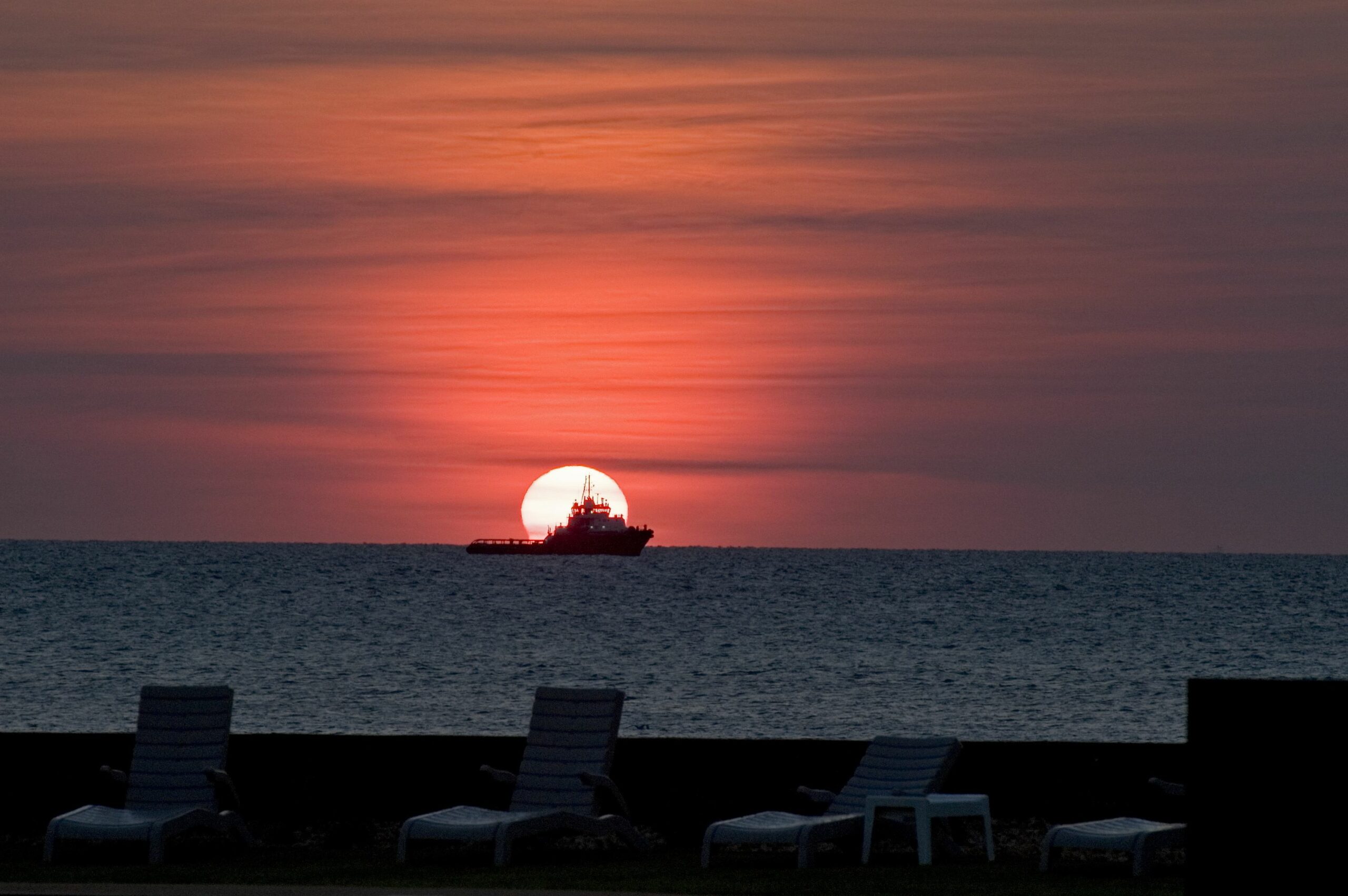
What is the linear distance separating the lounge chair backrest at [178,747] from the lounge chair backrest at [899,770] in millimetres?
3424

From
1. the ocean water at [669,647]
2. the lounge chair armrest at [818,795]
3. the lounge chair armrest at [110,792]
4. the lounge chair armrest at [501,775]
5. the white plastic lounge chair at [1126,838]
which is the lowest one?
the white plastic lounge chair at [1126,838]

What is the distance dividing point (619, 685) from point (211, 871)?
32604 millimetres

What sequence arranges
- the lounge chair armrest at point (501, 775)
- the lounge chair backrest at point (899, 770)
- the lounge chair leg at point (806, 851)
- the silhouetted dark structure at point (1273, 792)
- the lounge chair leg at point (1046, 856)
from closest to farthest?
the silhouetted dark structure at point (1273, 792)
the lounge chair leg at point (1046, 856)
the lounge chair leg at point (806, 851)
the lounge chair backrest at point (899, 770)
the lounge chair armrest at point (501, 775)

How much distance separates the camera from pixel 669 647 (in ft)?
175

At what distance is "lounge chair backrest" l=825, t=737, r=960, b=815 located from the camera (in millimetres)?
9797

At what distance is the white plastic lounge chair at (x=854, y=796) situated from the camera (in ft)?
30.8

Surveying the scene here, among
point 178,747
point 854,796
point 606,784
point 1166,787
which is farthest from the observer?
point 178,747

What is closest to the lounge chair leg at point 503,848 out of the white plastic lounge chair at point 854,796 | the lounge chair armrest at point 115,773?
the white plastic lounge chair at point 854,796

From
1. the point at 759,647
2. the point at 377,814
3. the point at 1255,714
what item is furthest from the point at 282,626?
the point at 1255,714

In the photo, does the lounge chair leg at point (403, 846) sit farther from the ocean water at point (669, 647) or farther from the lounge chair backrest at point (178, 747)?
the ocean water at point (669, 647)

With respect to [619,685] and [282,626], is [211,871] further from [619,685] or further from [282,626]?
[282,626]

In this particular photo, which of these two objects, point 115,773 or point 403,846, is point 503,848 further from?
point 115,773

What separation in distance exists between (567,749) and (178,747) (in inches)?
85.8

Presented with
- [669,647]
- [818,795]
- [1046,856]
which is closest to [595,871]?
[818,795]
